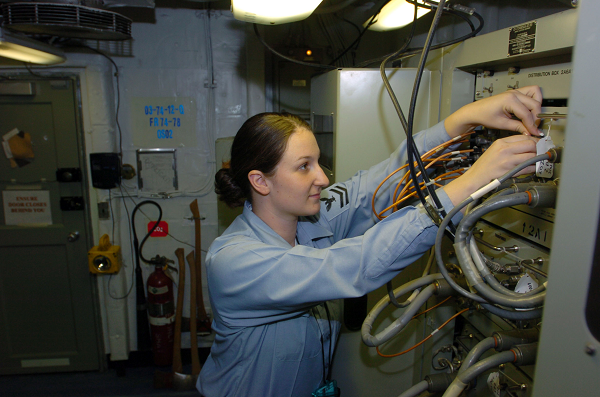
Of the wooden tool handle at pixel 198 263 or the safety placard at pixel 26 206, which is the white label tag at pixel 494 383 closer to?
the wooden tool handle at pixel 198 263

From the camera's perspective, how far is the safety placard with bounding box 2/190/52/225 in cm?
260

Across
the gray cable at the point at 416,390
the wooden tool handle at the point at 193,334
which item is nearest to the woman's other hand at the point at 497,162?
the gray cable at the point at 416,390

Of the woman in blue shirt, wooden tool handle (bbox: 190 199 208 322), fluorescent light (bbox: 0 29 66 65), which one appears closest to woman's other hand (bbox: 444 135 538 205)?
the woman in blue shirt

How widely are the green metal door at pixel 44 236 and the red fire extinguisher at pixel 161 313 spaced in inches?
18.1

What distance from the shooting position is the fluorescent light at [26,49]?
5.42ft

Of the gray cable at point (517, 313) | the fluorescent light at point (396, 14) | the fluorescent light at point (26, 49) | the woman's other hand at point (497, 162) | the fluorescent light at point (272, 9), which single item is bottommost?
the gray cable at point (517, 313)

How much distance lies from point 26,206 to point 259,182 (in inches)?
90.3

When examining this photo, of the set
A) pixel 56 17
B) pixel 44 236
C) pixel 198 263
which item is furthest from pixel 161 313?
pixel 56 17

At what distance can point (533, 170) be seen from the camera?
0.81m

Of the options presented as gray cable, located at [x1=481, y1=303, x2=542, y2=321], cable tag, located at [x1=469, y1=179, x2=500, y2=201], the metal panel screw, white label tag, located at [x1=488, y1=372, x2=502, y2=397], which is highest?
cable tag, located at [x1=469, y1=179, x2=500, y2=201]

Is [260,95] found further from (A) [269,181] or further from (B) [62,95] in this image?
(A) [269,181]

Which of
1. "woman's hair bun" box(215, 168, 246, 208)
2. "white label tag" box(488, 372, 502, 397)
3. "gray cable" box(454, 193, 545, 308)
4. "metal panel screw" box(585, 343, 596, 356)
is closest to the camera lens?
"metal panel screw" box(585, 343, 596, 356)

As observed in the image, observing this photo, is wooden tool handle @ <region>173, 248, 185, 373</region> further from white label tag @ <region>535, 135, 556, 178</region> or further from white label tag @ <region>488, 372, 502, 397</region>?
white label tag @ <region>535, 135, 556, 178</region>

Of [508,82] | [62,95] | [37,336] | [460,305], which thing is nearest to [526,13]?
[508,82]
